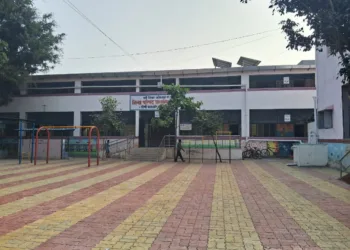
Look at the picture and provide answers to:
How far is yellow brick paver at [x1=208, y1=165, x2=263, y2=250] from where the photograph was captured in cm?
483

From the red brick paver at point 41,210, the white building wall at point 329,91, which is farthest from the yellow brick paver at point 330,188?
the red brick paver at point 41,210

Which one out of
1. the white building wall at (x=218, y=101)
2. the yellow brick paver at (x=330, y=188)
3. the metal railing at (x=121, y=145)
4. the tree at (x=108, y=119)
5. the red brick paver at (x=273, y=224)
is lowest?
the yellow brick paver at (x=330, y=188)

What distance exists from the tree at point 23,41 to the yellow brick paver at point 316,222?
20.4 meters

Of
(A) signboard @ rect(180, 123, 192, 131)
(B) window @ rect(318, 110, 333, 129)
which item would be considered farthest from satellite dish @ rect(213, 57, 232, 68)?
(B) window @ rect(318, 110, 333, 129)

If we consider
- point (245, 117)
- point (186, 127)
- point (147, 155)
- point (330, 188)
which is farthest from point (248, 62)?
point (330, 188)

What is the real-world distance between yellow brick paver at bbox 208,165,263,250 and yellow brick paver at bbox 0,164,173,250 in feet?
8.14

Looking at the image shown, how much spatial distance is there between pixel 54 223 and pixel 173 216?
7.20ft

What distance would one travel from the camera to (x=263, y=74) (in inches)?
1041

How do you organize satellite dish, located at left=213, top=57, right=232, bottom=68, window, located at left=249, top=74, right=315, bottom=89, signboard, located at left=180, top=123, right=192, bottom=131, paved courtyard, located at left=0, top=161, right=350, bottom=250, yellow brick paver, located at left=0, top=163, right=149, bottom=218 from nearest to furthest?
paved courtyard, located at left=0, top=161, right=350, bottom=250 → yellow brick paver, located at left=0, top=163, right=149, bottom=218 → window, located at left=249, top=74, right=315, bottom=89 → signboard, located at left=180, top=123, right=192, bottom=131 → satellite dish, located at left=213, top=57, right=232, bottom=68

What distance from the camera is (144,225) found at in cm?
577

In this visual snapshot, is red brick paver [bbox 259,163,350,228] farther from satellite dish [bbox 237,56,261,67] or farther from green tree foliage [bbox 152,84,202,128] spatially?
satellite dish [bbox 237,56,261,67]

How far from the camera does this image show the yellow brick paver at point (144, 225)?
481 centimetres

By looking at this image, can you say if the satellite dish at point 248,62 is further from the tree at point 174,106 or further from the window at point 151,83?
the tree at point 174,106

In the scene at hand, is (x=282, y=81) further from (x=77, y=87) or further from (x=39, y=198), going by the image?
(x=39, y=198)
